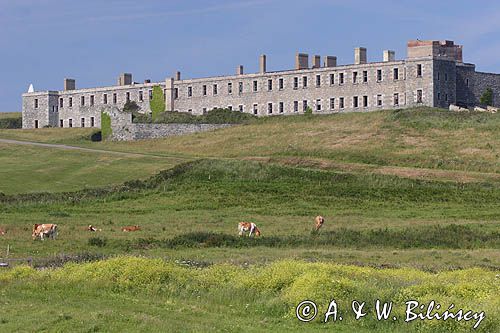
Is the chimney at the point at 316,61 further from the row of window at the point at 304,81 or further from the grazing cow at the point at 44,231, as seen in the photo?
the grazing cow at the point at 44,231

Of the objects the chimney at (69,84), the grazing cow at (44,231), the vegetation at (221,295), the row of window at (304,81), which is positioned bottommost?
the vegetation at (221,295)

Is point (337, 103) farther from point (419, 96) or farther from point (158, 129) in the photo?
point (158, 129)

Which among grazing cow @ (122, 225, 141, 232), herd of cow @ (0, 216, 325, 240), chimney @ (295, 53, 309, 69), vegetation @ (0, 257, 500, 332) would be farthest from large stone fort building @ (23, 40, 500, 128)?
vegetation @ (0, 257, 500, 332)

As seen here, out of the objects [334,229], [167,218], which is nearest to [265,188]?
[167,218]

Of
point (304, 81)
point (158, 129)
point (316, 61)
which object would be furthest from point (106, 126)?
point (316, 61)

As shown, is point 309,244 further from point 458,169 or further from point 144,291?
point 458,169

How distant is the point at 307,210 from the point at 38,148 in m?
54.1

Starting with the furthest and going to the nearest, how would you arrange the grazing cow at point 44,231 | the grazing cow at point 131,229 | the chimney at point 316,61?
1. the chimney at point 316,61
2. the grazing cow at point 131,229
3. the grazing cow at point 44,231

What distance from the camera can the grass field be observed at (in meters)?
29.8

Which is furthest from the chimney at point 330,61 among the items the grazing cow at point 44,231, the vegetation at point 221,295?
the vegetation at point 221,295

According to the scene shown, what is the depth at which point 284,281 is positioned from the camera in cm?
3216

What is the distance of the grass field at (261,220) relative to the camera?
29844 mm

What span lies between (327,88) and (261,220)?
240 feet

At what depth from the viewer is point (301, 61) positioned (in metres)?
140
